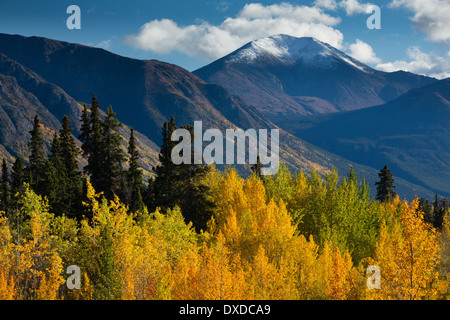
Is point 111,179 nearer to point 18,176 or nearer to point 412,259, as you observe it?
point 18,176

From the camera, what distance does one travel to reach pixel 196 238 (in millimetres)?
47094

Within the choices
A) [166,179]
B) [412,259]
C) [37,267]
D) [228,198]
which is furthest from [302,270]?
[166,179]

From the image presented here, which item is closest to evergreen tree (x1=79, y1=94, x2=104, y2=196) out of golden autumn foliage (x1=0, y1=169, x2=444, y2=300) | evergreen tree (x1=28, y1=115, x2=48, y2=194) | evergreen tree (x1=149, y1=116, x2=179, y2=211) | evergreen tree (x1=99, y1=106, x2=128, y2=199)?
evergreen tree (x1=99, y1=106, x2=128, y2=199)

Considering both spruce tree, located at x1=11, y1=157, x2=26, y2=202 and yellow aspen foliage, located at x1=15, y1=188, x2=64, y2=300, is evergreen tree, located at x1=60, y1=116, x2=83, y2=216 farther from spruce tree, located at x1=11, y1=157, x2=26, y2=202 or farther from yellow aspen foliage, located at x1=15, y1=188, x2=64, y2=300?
yellow aspen foliage, located at x1=15, y1=188, x2=64, y2=300

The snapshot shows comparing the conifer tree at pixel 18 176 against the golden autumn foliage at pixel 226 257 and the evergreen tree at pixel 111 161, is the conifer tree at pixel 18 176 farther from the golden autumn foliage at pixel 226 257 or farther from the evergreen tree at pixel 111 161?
the golden autumn foliage at pixel 226 257

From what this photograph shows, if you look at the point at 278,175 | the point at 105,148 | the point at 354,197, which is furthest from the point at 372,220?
the point at 105,148

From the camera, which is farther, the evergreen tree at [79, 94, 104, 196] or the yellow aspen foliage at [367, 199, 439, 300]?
the evergreen tree at [79, 94, 104, 196]

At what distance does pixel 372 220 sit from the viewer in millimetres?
61312

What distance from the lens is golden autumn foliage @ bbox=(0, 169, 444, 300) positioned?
2966 centimetres

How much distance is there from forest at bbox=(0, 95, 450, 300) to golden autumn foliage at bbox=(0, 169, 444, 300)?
13cm

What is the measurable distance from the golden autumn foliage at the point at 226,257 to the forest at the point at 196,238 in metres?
0.13

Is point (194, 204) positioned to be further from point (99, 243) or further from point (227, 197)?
point (99, 243)

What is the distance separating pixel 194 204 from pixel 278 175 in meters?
14.4

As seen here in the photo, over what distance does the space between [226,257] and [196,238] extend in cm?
783
